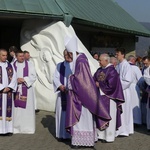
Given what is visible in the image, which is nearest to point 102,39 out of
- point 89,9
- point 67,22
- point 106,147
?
point 89,9

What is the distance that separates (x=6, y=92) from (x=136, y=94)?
313 centimetres

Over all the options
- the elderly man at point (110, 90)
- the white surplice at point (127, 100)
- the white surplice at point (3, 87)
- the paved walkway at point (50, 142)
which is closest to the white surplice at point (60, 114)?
the paved walkway at point (50, 142)

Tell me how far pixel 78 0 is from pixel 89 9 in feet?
1.97

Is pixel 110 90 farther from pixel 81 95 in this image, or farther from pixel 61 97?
pixel 61 97

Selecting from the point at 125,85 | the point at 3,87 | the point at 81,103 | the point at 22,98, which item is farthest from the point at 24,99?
the point at 125,85

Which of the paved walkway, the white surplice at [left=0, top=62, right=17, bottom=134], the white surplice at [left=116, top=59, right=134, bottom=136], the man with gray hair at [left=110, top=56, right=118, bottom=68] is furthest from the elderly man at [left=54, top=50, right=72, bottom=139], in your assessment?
the white surplice at [left=116, top=59, right=134, bottom=136]

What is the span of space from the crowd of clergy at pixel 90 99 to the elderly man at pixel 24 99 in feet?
3.08

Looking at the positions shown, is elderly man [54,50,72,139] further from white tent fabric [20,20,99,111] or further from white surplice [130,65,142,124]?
white tent fabric [20,20,99,111]

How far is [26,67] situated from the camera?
25.5 ft

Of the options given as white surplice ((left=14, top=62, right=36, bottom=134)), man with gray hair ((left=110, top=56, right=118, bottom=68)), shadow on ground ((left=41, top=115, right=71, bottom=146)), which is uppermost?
man with gray hair ((left=110, top=56, right=118, bottom=68))

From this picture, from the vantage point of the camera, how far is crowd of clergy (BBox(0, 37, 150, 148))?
623 centimetres

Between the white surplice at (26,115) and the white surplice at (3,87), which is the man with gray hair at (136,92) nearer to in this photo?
the white surplice at (26,115)

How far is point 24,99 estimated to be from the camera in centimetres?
764

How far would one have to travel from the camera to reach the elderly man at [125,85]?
740cm
